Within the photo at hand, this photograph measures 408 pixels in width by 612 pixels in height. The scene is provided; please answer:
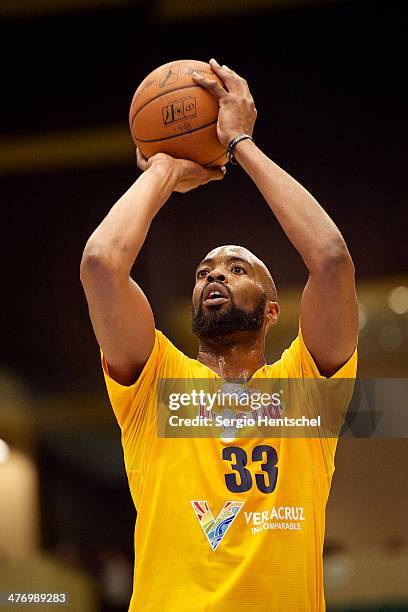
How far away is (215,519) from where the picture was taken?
5.13ft

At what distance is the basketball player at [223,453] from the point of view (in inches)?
60.7

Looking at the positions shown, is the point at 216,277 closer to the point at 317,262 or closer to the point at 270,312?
the point at 270,312

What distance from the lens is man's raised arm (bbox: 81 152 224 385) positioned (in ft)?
5.14

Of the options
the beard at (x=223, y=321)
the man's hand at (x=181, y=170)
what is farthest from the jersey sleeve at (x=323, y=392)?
the man's hand at (x=181, y=170)

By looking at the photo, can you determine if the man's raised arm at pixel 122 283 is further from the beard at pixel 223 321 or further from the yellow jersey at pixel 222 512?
the beard at pixel 223 321

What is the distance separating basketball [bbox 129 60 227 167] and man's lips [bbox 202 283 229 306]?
0.23 m

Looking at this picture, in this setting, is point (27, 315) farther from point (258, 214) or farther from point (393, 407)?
point (393, 407)

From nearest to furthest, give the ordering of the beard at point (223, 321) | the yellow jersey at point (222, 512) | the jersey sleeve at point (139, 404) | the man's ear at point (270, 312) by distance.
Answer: the yellow jersey at point (222, 512) < the jersey sleeve at point (139, 404) < the beard at point (223, 321) < the man's ear at point (270, 312)

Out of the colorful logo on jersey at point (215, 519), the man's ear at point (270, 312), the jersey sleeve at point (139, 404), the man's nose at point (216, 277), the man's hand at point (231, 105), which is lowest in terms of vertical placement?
the colorful logo on jersey at point (215, 519)

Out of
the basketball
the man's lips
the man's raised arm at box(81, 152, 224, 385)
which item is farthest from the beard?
the basketball

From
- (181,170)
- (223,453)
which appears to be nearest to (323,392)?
(223,453)

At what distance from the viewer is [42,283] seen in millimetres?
2953

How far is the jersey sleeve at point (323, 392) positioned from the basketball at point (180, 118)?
38 centimetres

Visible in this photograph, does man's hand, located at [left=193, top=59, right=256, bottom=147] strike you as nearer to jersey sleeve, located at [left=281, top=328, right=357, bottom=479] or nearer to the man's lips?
the man's lips
